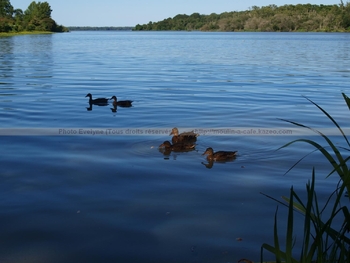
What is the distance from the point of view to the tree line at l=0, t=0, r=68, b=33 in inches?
4283

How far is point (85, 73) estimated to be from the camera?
79.8ft

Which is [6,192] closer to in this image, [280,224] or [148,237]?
[148,237]

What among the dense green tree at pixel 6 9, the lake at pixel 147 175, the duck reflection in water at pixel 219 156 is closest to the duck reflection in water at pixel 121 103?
the lake at pixel 147 175

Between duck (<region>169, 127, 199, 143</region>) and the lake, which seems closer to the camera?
the lake

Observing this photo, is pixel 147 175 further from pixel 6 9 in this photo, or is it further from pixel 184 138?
pixel 6 9

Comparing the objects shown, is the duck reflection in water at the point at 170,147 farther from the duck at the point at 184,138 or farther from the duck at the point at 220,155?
the duck at the point at 220,155

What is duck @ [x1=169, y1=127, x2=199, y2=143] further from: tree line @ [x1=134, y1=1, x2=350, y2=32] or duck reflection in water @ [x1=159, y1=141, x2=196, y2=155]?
tree line @ [x1=134, y1=1, x2=350, y2=32]

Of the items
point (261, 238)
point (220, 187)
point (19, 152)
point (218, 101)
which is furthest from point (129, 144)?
point (218, 101)

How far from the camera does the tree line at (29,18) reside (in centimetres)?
10880

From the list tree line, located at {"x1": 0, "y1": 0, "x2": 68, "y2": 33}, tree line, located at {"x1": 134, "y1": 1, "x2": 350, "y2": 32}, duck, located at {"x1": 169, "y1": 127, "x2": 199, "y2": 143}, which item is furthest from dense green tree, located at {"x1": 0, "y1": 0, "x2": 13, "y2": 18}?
duck, located at {"x1": 169, "y1": 127, "x2": 199, "y2": 143}

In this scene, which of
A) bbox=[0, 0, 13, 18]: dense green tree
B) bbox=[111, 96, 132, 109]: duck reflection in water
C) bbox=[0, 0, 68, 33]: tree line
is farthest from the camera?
bbox=[0, 0, 13, 18]: dense green tree

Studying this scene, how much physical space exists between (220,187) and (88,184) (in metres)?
1.83

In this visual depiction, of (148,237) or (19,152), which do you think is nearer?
(148,237)

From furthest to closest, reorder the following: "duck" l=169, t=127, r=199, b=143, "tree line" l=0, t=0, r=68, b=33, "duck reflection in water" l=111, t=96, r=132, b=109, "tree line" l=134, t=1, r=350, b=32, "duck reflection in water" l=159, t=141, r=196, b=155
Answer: "tree line" l=134, t=1, r=350, b=32, "tree line" l=0, t=0, r=68, b=33, "duck reflection in water" l=111, t=96, r=132, b=109, "duck" l=169, t=127, r=199, b=143, "duck reflection in water" l=159, t=141, r=196, b=155
